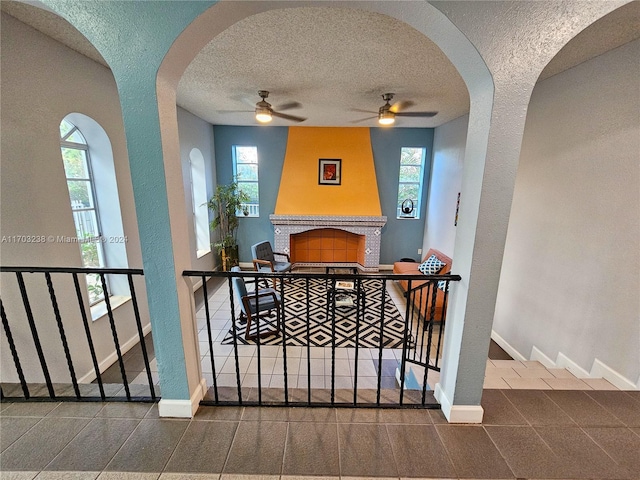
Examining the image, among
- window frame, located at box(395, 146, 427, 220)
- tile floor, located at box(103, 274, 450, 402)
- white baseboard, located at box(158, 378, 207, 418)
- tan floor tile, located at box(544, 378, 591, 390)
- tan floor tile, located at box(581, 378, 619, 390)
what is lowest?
tile floor, located at box(103, 274, 450, 402)

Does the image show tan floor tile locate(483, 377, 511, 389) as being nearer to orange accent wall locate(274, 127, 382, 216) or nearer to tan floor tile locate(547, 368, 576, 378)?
tan floor tile locate(547, 368, 576, 378)

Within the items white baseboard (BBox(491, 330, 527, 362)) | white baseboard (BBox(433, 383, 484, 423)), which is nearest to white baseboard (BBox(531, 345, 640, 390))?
white baseboard (BBox(491, 330, 527, 362))

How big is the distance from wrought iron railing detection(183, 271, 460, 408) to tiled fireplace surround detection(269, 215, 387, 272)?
88cm

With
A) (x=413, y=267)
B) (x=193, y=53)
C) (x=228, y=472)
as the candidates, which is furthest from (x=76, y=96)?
(x=413, y=267)

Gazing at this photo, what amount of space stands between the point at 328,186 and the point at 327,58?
3323 millimetres

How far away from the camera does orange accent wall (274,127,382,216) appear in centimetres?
539

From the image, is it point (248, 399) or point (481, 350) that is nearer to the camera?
point (481, 350)

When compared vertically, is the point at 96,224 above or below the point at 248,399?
above

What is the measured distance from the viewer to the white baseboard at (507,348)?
2.90m

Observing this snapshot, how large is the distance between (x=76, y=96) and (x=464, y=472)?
391 centimetres

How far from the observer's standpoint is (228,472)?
48.4 inches

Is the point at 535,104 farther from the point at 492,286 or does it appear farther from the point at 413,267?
the point at 413,267

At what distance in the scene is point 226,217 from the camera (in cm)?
532

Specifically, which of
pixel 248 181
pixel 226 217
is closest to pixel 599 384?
pixel 226 217
